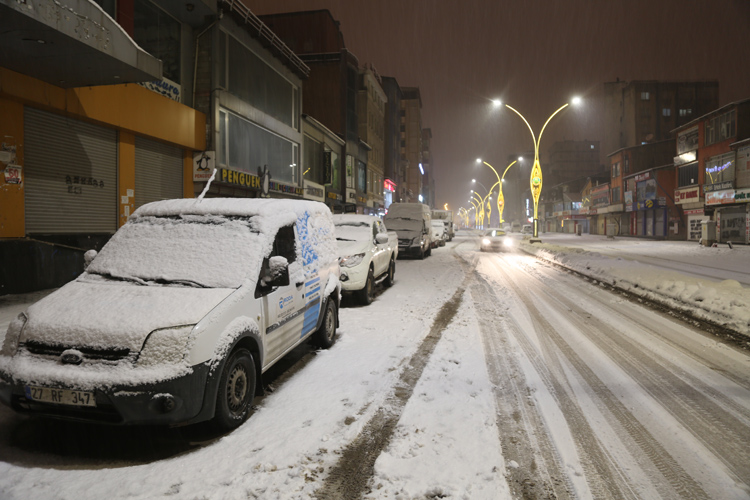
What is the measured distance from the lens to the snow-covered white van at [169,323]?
122 inches

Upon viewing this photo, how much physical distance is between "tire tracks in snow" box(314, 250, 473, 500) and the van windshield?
1.62 meters

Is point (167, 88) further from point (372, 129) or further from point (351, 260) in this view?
point (372, 129)

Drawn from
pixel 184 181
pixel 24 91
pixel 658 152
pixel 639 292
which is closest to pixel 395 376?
pixel 639 292

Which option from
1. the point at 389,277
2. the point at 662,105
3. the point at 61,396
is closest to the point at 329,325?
the point at 61,396

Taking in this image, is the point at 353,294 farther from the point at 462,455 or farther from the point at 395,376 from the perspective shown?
the point at 462,455

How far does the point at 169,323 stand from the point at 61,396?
2.72 feet


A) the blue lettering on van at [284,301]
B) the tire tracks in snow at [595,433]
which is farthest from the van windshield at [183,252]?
the tire tracks in snow at [595,433]

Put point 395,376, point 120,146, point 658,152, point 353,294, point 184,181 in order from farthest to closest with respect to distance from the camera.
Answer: point 658,152, point 184,181, point 120,146, point 353,294, point 395,376

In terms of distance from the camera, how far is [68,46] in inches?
361

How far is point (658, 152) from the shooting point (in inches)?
2468

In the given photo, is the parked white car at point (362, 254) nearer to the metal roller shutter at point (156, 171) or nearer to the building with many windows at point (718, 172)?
the metal roller shutter at point (156, 171)

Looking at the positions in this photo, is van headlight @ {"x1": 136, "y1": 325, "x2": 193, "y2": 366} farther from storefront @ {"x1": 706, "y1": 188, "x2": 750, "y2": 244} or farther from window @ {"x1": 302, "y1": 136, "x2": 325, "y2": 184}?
storefront @ {"x1": 706, "y1": 188, "x2": 750, "y2": 244}

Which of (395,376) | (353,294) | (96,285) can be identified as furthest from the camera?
(353,294)

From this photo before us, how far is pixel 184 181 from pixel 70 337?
51.7ft
